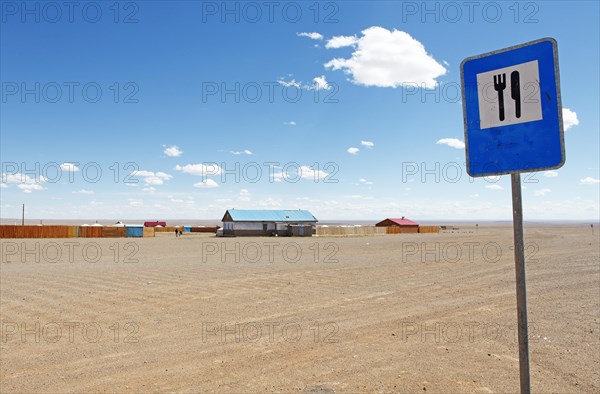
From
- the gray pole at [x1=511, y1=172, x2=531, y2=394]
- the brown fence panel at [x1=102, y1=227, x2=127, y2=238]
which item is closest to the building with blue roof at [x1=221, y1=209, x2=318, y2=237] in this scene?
the brown fence panel at [x1=102, y1=227, x2=127, y2=238]

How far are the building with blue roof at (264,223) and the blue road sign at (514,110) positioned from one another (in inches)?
2412

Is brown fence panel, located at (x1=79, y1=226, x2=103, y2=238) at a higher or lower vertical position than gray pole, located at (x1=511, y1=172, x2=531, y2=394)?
lower

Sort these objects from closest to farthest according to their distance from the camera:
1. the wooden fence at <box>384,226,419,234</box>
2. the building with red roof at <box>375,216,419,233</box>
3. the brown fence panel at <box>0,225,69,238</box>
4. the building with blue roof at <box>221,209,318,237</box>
→ the brown fence panel at <box>0,225,69,238</box>, the building with blue roof at <box>221,209,318,237</box>, the wooden fence at <box>384,226,419,234</box>, the building with red roof at <box>375,216,419,233</box>

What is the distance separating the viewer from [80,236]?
56000mm

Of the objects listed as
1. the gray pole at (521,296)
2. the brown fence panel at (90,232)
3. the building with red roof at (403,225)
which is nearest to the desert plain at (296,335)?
the gray pole at (521,296)

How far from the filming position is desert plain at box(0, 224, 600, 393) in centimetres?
538

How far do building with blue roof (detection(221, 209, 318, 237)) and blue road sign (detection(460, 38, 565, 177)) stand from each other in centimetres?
6127

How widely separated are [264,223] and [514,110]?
63.7 m

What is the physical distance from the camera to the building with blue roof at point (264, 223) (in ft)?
209

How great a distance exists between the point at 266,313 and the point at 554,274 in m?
11.4

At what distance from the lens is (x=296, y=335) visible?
7.44 metres

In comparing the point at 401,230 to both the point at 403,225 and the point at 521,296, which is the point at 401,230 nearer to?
the point at 403,225

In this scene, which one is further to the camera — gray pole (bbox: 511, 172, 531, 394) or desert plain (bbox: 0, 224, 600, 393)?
desert plain (bbox: 0, 224, 600, 393)

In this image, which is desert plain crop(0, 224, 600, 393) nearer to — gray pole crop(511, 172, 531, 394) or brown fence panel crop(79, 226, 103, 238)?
gray pole crop(511, 172, 531, 394)
